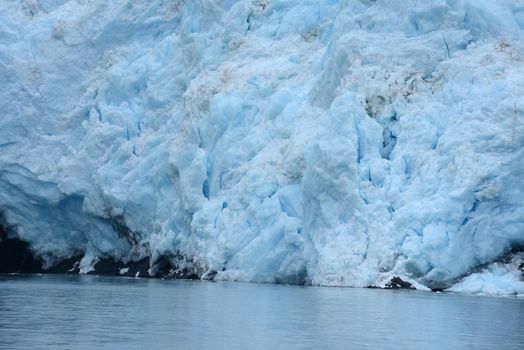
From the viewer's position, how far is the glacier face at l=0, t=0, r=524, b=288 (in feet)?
65.2

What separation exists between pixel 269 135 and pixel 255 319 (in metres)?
10.9

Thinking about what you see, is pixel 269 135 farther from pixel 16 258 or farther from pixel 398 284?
pixel 16 258

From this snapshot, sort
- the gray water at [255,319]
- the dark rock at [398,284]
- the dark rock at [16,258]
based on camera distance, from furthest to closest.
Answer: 1. the dark rock at [16,258]
2. the dark rock at [398,284]
3. the gray water at [255,319]

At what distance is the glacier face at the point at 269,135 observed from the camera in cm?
1986

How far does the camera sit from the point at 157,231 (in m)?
26.5

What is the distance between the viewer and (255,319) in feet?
44.8

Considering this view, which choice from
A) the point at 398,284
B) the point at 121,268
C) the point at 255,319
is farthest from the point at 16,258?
the point at 255,319

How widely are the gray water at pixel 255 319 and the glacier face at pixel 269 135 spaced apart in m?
1.82

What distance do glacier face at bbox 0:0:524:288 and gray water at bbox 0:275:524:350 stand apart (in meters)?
1.82

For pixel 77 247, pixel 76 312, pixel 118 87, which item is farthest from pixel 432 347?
pixel 77 247

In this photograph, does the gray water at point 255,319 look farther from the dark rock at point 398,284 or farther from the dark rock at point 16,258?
the dark rock at point 16,258

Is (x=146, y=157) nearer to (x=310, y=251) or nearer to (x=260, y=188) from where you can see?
(x=260, y=188)

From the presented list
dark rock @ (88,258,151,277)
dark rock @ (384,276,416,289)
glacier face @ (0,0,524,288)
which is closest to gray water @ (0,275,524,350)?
dark rock @ (384,276,416,289)

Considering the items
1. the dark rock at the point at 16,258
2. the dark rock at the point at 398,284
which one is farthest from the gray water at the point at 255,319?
the dark rock at the point at 16,258
